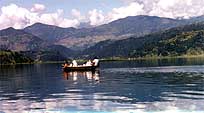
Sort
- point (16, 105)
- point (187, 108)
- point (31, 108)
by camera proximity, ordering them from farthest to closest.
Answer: point (16, 105)
point (31, 108)
point (187, 108)

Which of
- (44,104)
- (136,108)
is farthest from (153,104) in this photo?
(44,104)

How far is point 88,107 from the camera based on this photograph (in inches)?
1542

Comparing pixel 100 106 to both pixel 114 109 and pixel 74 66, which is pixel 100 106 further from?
pixel 74 66

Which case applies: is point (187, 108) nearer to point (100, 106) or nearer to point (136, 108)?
point (136, 108)

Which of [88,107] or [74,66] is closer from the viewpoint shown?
[88,107]

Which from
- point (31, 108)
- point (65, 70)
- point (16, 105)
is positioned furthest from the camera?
point (65, 70)

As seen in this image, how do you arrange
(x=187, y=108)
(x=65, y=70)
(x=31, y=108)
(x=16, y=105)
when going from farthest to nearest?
(x=65, y=70) < (x=16, y=105) < (x=31, y=108) < (x=187, y=108)

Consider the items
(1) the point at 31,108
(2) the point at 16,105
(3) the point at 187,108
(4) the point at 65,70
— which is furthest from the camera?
(4) the point at 65,70

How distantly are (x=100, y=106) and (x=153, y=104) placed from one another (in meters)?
5.23

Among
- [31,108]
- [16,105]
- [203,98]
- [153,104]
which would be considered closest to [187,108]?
[153,104]

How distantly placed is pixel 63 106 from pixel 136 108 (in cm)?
789

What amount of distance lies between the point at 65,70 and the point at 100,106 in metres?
101

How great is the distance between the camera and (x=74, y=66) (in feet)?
473

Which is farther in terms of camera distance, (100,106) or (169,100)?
(169,100)
